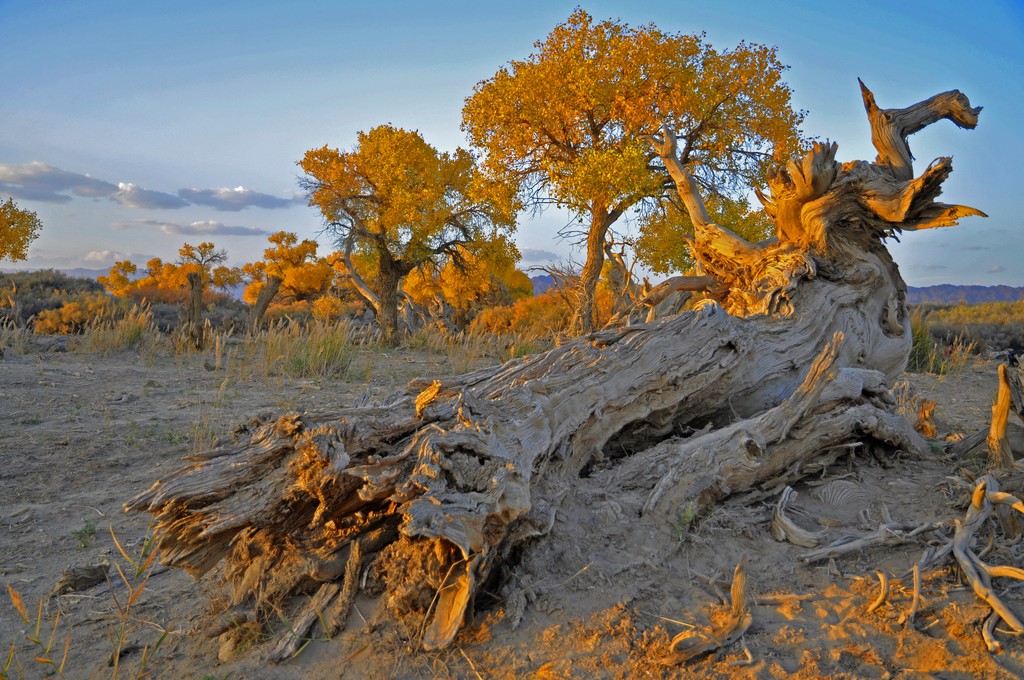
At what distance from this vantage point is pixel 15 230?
22.7 meters

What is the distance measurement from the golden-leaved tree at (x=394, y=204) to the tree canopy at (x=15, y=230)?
11.7m

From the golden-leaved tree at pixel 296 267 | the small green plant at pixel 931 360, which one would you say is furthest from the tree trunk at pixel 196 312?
the golden-leaved tree at pixel 296 267

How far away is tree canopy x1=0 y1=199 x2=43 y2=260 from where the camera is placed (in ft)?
73.0

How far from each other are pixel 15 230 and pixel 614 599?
89.9 feet

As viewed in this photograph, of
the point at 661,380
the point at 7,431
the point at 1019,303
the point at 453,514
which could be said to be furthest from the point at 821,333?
the point at 1019,303

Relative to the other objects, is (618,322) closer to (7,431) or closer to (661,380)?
(661,380)

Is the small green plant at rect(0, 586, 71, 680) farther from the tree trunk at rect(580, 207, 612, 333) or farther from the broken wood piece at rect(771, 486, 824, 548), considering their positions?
the tree trunk at rect(580, 207, 612, 333)

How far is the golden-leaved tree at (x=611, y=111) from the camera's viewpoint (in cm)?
1316

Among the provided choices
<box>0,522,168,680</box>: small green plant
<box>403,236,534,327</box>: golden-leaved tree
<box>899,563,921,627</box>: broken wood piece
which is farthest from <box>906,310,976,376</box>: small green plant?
<box>403,236,534,327</box>: golden-leaved tree

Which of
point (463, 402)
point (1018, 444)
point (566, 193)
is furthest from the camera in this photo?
point (566, 193)

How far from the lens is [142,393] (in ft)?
22.4

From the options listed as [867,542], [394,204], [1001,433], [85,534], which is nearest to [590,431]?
[867,542]

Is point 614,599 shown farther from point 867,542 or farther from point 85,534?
point 85,534

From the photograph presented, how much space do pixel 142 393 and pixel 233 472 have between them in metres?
5.06
